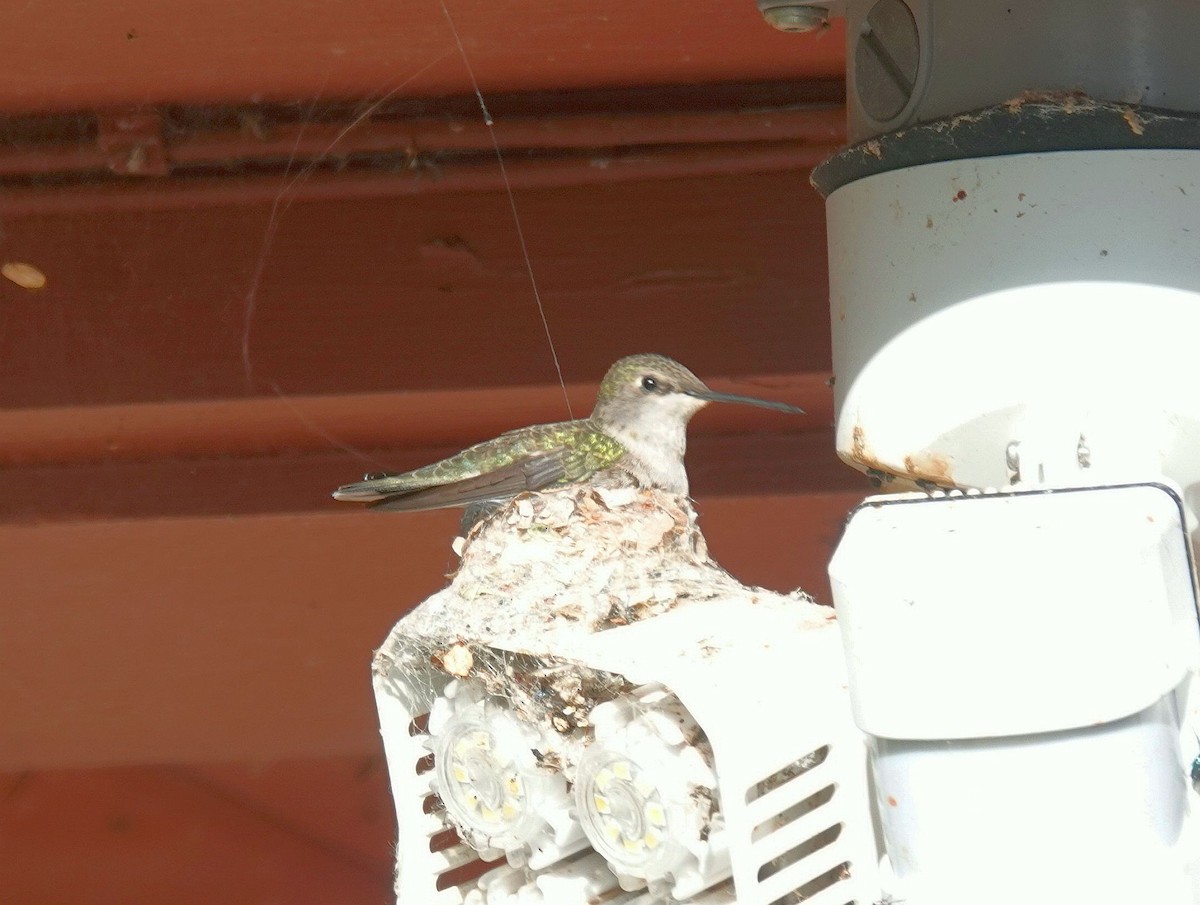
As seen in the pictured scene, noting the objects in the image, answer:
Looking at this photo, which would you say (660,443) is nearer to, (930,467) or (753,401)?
(753,401)

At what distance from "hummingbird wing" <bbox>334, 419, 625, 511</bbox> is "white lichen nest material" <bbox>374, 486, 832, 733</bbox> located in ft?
0.96

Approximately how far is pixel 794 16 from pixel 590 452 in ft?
4.82

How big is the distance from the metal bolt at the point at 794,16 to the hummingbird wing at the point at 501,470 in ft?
4.06

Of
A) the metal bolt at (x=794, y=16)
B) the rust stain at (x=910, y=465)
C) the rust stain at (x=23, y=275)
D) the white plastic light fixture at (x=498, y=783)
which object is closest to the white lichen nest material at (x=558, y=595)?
the white plastic light fixture at (x=498, y=783)

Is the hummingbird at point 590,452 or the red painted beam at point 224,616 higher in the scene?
the hummingbird at point 590,452

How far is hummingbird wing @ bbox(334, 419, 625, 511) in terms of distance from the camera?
8.20 feet

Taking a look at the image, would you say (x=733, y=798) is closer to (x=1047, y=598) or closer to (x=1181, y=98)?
(x=1047, y=598)

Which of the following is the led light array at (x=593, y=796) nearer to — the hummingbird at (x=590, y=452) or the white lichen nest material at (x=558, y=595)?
the white lichen nest material at (x=558, y=595)

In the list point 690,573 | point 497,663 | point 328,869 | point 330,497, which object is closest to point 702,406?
point 330,497

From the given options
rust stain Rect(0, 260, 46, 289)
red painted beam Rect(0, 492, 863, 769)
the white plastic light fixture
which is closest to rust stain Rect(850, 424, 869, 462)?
the white plastic light fixture

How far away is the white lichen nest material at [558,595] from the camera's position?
135 centimetres

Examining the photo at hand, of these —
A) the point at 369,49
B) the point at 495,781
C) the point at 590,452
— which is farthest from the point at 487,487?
the point at 495,781

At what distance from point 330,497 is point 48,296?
588 mm

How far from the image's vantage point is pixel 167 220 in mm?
2488
